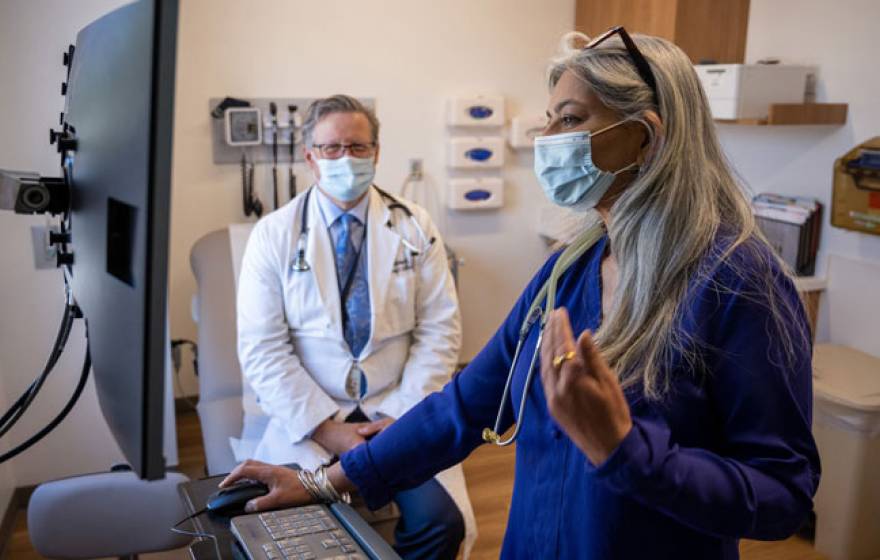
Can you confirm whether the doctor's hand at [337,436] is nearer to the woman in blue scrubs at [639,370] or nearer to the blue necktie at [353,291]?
the blue necktie at [353,291]

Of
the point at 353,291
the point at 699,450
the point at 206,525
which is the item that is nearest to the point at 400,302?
the point at 353,291

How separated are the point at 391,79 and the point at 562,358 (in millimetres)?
2784

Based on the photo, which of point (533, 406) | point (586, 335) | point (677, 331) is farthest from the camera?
point (533, 406)

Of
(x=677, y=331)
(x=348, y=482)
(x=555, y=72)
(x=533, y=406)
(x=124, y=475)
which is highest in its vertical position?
(x=555, y=72)

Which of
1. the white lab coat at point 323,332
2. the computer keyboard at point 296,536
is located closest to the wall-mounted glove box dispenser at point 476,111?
the white lab coat at point 323,332

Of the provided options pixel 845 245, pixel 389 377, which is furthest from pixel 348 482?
pixel 845 245

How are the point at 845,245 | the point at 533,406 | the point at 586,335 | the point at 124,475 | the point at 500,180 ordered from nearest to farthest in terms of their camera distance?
the point at 586,335, the point at 533,406, the point at 124,475, the point at 845,245, the point at 500,180

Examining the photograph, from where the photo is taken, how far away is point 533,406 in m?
1.17

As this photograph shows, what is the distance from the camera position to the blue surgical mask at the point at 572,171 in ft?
3.88

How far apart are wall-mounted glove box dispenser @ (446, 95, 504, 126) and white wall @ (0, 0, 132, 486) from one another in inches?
59.4

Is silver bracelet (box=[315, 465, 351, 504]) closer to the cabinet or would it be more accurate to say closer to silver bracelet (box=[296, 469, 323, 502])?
silver bracelet (box=[296, 469, 323, 502])

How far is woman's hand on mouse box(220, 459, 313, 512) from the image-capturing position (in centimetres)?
112

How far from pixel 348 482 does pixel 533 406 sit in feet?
0.99

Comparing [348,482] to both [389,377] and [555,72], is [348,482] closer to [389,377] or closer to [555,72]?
[555,72]
